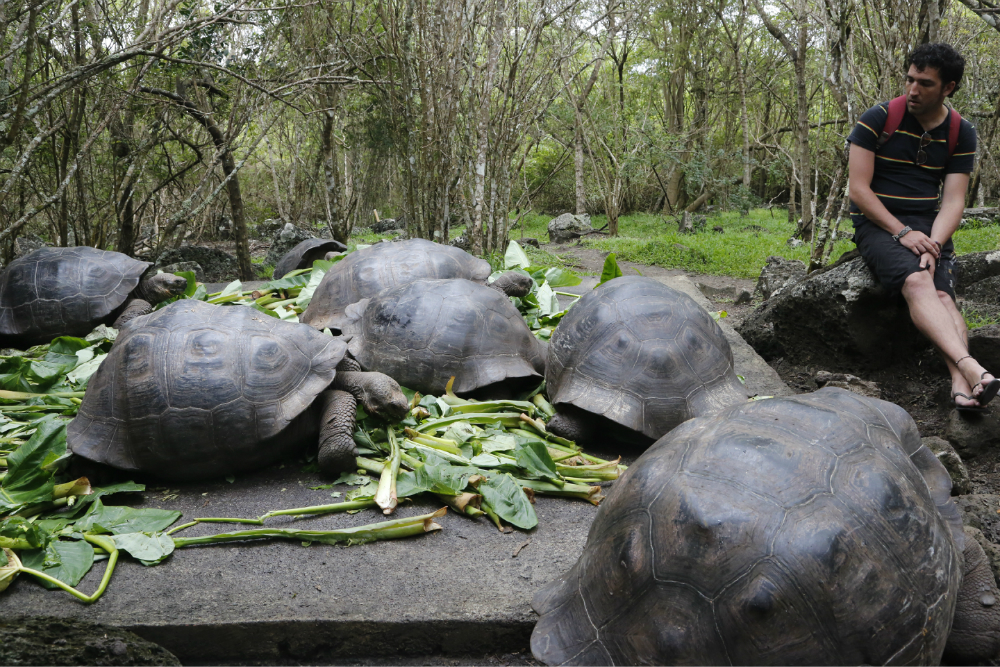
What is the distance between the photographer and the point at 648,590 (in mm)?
1723

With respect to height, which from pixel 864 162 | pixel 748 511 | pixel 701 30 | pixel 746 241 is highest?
pixel 701 30

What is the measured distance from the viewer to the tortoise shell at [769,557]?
1.58m

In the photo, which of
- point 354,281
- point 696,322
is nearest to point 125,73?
point 354,281

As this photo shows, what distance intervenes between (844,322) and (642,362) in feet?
6.67

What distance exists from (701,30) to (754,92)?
3.56m

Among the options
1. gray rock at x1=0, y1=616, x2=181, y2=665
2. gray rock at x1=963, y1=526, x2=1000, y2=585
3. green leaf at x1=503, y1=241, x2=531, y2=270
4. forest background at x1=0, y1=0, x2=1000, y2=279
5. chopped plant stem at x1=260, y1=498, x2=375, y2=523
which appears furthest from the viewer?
green leaf at x1=503, y1=241, x2=531, y2=270

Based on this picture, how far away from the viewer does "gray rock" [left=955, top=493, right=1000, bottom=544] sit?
255cm

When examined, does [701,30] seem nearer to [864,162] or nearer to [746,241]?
[746,241]

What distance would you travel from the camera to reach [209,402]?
291cm

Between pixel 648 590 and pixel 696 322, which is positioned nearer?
pixel 648 590

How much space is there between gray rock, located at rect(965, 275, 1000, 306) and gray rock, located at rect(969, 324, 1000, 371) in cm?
149

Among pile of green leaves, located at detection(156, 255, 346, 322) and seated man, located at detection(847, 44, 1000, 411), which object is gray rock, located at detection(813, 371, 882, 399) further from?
pile of green leaves, located at detection(156, 255, 346, 322)

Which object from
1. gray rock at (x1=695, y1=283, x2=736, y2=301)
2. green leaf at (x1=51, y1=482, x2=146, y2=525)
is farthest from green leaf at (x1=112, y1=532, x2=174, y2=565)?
gray rock at (x1=695, y1=283, x2=736, y2=301)

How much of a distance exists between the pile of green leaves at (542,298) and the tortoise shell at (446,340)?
0.66m
